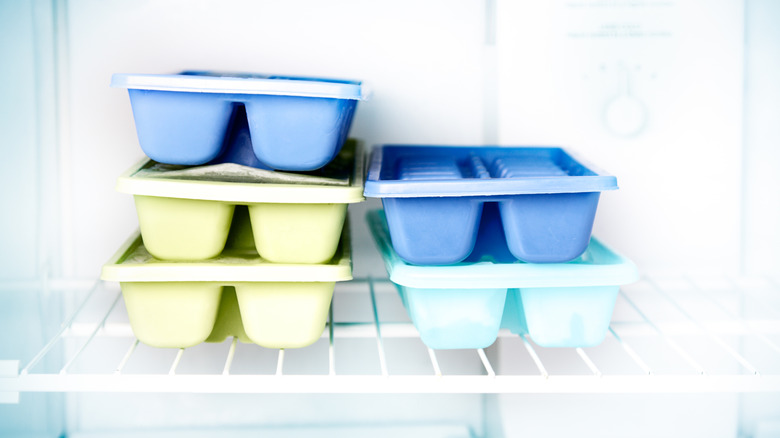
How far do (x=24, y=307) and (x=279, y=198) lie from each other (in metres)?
0.54

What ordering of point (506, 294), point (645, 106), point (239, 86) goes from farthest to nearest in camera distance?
point (645, 106), point (506, 294), point (239, 86)

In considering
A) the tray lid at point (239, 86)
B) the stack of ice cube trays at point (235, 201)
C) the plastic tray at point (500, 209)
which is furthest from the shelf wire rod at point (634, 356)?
the tray lid at point (239, 86)

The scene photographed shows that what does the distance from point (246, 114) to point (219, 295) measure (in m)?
0.25

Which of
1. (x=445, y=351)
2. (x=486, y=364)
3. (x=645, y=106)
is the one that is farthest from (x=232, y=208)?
(x=645, y=106)

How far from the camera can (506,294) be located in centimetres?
91

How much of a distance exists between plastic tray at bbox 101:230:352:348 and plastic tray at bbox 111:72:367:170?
139mm

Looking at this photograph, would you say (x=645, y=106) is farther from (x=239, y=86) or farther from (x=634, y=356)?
(x=239, y=86)

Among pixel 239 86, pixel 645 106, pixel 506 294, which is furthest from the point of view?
pixel 645 106

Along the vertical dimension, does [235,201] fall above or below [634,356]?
above

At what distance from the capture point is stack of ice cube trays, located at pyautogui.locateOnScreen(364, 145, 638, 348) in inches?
31.7

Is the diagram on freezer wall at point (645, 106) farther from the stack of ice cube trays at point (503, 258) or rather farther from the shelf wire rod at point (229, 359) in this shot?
the shelf wire rod at point (229, 359)

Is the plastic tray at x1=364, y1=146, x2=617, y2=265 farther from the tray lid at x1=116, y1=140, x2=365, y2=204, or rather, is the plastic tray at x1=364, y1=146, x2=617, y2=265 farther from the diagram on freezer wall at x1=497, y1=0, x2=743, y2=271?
the diagram on freezer wall at x1=497, y1=0, x2=743, y2=271

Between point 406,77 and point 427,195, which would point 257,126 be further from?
point 406,77

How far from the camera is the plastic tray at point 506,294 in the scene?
85 centimetres
